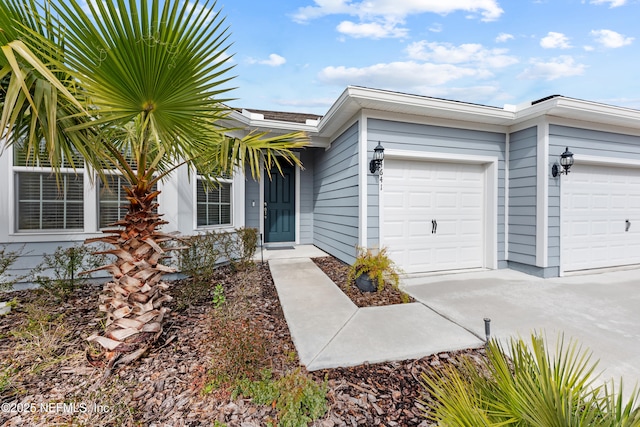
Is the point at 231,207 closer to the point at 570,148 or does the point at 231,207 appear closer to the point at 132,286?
the point at 132,286

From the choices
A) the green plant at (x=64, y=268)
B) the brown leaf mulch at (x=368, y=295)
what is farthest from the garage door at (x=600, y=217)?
the green plant at (x=64, y=268)

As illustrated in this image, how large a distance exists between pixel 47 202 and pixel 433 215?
19.0 feet

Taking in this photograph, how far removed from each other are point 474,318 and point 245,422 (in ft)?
8.11

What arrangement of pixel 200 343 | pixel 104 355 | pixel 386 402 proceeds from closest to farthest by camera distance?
pixel 386 402 < pixel 104 355 < pixel 200 343

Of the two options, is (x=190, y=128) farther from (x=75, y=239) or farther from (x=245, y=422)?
(x=75, y=239)

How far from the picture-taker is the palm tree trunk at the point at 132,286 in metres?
2.13

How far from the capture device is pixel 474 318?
2977 mm

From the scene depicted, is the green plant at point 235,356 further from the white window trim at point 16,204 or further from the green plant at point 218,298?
the white window trim at point 16,204

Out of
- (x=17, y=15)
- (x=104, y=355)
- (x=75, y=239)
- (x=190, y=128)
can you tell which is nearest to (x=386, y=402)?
(x=104, y=355)

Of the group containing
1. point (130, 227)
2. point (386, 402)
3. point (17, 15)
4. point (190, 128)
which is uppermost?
point (17, 15)

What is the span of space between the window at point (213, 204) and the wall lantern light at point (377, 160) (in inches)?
97.2

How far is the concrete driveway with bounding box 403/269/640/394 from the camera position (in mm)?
2406

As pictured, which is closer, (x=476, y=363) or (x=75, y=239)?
(x=476, y=363)

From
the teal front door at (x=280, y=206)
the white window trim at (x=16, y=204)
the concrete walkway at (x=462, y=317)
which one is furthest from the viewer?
the teal front door at (x=280, y=206)
